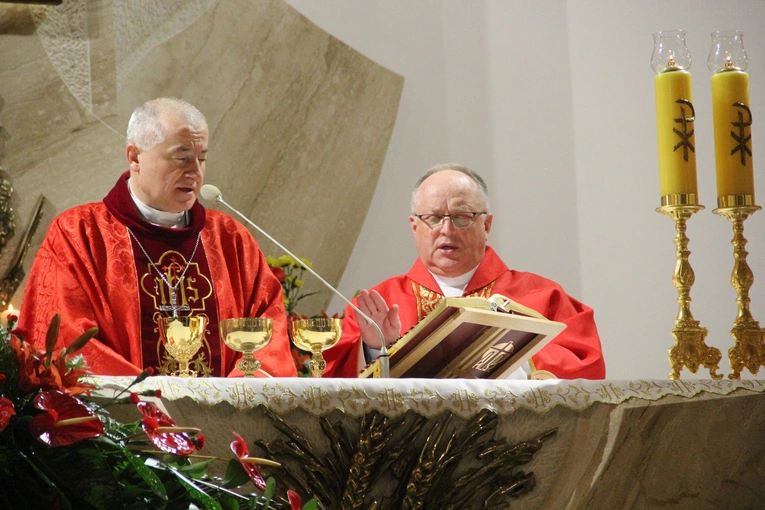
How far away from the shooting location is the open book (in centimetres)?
245

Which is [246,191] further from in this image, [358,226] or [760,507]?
[760,507]

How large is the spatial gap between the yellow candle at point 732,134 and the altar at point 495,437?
86 cm

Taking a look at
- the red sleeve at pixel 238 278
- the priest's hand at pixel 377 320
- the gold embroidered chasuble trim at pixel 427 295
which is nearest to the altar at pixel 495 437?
the priest's hand at pixel 377 320

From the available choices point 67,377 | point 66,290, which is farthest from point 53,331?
point 66,290

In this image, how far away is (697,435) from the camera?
2.38m

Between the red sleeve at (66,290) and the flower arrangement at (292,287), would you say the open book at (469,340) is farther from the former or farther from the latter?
the flower arrangement at (292,287)

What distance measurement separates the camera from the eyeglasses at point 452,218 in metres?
3.77

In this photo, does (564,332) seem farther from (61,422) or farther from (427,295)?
(61,422)

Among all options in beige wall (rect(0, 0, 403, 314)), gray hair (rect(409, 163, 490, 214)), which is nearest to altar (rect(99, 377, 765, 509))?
gray hair (rect(409, 163, 490, 214))

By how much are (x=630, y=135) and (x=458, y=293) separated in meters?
1.75

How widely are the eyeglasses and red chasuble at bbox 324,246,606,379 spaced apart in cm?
22

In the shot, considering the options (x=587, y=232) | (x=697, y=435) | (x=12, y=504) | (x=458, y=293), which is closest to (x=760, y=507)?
(x=697, y=435)

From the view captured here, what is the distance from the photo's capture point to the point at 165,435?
1252mm

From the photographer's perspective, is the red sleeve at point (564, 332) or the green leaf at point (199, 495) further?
the red sleeve at point (564, 332)
